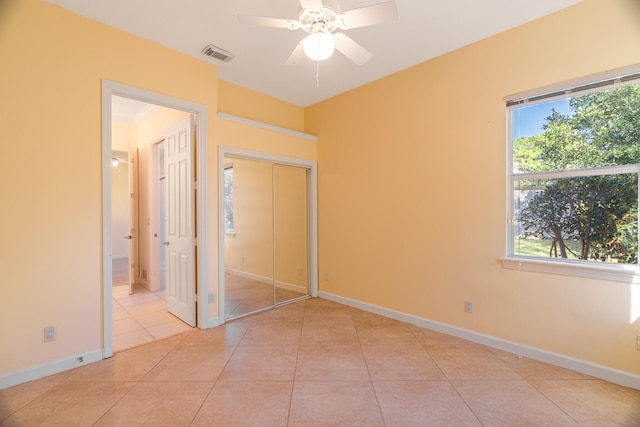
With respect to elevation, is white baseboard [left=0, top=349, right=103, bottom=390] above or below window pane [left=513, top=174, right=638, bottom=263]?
below

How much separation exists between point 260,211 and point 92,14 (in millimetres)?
2615

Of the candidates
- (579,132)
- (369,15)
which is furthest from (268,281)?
(579,132)

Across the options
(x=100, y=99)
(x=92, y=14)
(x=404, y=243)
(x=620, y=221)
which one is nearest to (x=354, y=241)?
(x=404, y=243)

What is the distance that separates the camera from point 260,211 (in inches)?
155

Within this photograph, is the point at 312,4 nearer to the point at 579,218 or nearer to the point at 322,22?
the point at 322,22

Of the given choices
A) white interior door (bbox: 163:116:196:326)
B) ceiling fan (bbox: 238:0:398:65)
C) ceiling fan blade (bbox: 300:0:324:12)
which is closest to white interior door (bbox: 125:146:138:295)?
white interior door (bbox: 163:116:196:326)

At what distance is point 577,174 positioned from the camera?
229 centimetres

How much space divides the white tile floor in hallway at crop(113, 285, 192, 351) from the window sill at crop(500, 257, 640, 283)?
3.59 meters

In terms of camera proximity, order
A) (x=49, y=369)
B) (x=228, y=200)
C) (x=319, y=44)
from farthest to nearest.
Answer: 1. (x=228, y=200)
2. (x=49, y=369)
3. (x=319, y=44)

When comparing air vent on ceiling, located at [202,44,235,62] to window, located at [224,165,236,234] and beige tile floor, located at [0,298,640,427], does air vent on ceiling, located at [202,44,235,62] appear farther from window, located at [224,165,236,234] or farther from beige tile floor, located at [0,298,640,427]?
beige tile floor, located at [0,298,640,427]

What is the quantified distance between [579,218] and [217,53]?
3938mm

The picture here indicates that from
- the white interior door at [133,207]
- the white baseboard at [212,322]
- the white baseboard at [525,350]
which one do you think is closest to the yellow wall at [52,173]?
the white baseboard at [212,322]

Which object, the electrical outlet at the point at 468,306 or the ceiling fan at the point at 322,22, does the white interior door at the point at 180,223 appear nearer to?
the ceiling fan at the point at 322,22

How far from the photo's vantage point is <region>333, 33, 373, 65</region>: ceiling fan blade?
2.01 meters
